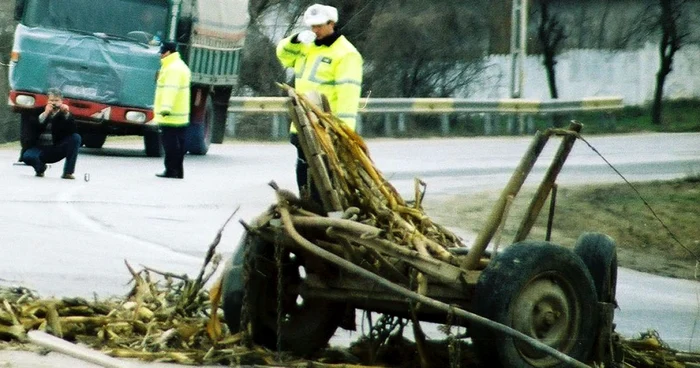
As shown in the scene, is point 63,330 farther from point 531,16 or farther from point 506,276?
point 531,16

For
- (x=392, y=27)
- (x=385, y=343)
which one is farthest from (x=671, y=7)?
(x=385, y=343)

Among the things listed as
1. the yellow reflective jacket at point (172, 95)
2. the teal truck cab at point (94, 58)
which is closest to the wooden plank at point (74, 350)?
the yellow reflective jacket at point (172, 95)

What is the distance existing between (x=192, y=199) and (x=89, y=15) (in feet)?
23.0

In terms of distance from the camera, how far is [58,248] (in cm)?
1334

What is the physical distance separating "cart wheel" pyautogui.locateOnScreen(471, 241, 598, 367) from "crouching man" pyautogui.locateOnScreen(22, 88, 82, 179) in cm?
1504

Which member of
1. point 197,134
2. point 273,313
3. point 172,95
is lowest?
point 197,134

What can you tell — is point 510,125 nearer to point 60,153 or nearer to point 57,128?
point 57,128

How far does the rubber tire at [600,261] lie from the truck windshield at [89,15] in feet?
59.1

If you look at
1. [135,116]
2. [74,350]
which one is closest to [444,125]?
[135,116]

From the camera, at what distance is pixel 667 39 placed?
42750 millimetres

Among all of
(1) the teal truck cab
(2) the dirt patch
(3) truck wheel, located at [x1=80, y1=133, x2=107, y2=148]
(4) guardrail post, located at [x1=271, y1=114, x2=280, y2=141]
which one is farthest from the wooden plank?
(4) guardrail post, located at [x1=271, y1=114, x2=280, y2=141]

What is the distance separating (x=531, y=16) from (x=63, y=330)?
132ft

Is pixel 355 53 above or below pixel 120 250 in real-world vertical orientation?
above

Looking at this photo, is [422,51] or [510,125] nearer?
[510,125]
